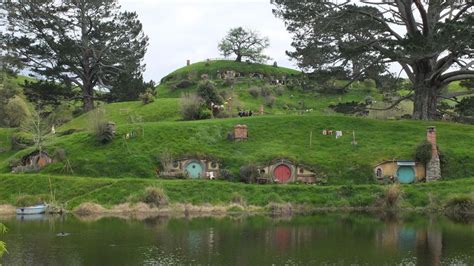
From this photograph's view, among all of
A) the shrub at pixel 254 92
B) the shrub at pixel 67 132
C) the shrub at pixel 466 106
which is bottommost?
the shrub at pixel 67 132

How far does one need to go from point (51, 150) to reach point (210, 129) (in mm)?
20220

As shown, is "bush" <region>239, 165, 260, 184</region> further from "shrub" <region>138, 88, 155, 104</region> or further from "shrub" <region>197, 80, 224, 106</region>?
"shrub" <region>138, 88, 155, 104</region>

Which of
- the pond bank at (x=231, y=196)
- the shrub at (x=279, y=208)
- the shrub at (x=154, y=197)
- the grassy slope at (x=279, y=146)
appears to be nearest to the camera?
the shrub at (x=279, y=208)

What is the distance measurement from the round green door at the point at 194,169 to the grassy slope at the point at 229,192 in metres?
4.28

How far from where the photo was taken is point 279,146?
71.0m

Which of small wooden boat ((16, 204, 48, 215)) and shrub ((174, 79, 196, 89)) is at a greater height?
shrub ((174, 79, 196, 89))

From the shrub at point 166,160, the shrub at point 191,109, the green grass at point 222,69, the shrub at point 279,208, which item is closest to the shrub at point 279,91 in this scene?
the green grass at point 222,69

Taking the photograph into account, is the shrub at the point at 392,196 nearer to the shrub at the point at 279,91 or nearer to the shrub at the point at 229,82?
the shrub at the point at 279,91

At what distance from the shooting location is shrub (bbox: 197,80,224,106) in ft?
301

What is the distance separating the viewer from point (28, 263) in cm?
3372

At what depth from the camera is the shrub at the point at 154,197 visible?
195 ft

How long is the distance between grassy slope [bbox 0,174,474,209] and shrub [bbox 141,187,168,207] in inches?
39.7

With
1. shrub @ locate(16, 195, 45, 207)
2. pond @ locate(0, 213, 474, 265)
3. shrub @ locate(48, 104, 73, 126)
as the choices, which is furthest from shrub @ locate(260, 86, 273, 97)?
pond @ locate(0, 213, 474, 265)

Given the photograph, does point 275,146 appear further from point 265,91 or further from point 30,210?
point 265,91
